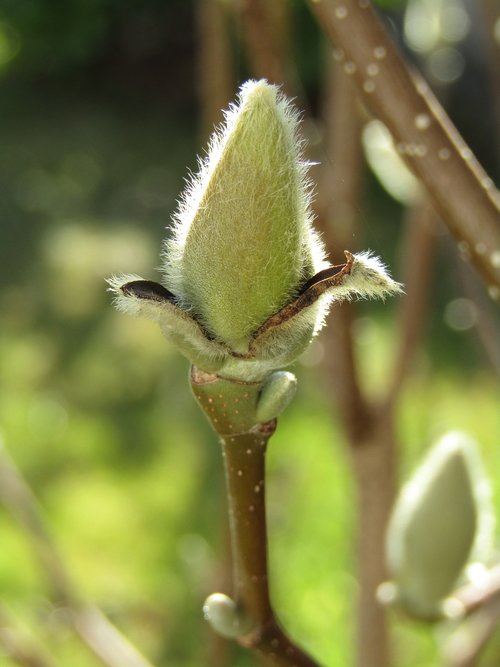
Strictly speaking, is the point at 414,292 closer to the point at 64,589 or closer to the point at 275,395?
the point at 64,589

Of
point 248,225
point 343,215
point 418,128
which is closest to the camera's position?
point 248,225

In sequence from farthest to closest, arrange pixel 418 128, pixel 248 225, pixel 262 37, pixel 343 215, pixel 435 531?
pixel 343 215 < pixel 262 37 < pixel 435 531 < pixel 418 128 < pixel 248 225

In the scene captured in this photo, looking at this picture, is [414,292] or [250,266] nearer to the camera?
[250,266]

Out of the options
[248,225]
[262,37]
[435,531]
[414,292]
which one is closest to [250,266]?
[248,225]

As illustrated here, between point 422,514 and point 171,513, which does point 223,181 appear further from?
point 171,513

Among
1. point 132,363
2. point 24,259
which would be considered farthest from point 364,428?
point 24,259

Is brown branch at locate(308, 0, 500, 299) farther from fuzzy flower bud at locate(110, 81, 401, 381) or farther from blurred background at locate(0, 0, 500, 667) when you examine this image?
blurred background at locate(0, 0, 500, 667)

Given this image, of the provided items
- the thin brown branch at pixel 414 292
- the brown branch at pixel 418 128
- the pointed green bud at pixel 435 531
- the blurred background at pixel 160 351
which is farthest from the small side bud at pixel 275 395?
the thin brown branch at pixel 414 292
